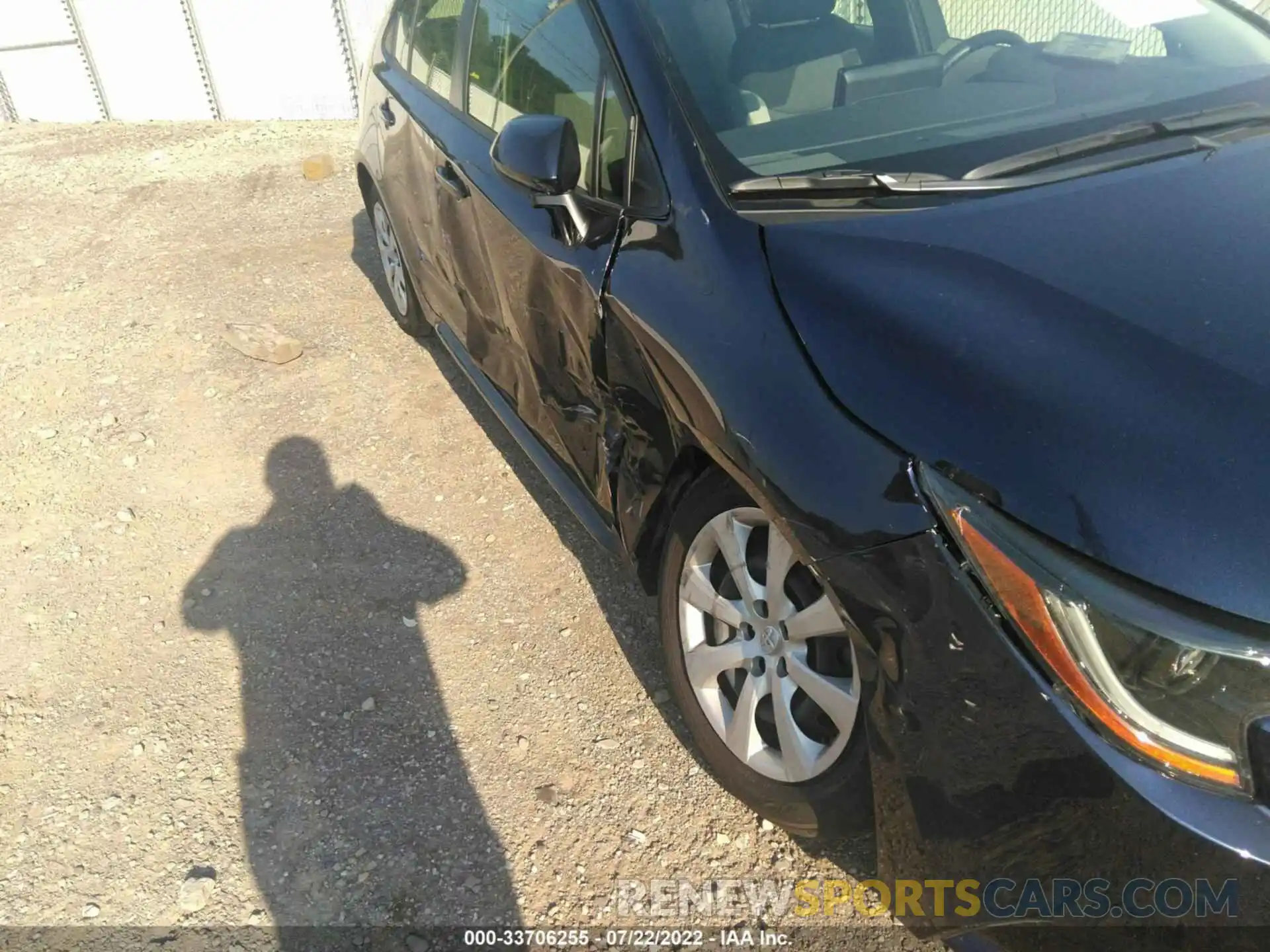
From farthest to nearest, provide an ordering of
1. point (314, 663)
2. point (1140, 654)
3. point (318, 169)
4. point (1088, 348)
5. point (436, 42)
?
point (318, 169) → point (436, 42) → point (314, 663) → point (1088, 348) → point (1140, 654)

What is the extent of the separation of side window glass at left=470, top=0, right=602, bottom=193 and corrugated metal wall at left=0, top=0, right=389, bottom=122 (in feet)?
25.2

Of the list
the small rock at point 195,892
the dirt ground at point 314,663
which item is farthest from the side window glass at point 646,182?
the small rock at point 195,892

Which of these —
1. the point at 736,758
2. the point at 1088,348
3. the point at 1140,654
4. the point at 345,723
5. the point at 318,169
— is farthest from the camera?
the point at 318,169

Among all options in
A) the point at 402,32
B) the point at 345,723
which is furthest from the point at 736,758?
the point at 402,32

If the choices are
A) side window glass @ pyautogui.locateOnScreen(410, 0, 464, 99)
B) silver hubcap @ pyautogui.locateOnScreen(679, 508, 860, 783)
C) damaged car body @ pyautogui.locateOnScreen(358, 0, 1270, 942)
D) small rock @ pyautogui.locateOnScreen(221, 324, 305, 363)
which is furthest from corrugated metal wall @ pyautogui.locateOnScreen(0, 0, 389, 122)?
silver hubcap @ pyautogui.locateOnScreen(679, 508, 860, 783)

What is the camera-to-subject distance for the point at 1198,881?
4.08 ft

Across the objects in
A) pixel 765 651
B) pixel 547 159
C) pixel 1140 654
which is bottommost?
pixel 765 651

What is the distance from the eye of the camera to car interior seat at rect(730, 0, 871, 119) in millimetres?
2264

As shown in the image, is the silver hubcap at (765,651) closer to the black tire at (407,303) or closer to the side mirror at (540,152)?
the side mirror at (540,152)

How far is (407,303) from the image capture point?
4445mm

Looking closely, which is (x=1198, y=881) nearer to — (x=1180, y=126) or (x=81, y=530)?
(x=1180, y=126)

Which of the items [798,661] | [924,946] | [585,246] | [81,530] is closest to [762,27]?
[585,246]

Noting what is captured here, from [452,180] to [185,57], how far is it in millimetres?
9194

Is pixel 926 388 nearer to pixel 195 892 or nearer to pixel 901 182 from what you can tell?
pixel 901 182
